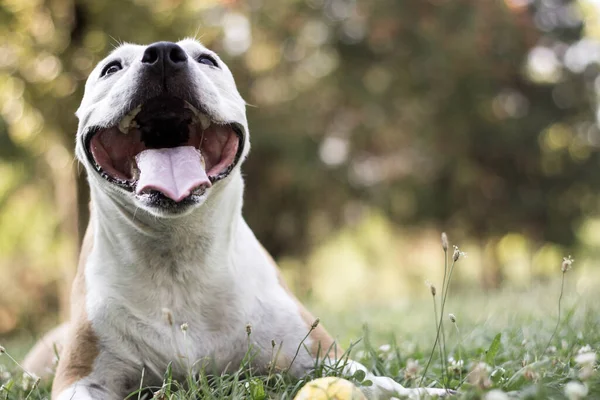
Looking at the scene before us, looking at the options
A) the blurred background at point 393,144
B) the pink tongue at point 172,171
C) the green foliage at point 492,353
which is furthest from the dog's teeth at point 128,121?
the blurred background at point 393,144

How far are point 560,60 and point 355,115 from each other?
201 inches

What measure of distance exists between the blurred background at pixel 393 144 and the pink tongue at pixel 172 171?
7.20 metres

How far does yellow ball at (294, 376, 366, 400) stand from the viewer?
6.53 feet

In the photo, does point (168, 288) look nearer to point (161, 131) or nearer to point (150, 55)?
point (161, 131)

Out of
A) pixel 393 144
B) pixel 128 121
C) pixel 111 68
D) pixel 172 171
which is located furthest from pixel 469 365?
pixel 393 144

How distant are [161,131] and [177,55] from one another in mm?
361

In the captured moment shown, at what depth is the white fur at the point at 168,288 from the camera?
273cm

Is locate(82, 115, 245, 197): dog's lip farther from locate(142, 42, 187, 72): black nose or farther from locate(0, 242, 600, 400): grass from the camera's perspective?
locate(0, 242, 600, 400): grass

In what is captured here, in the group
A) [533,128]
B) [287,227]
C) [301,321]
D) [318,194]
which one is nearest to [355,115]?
[318,194]

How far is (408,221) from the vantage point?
51.7 feet

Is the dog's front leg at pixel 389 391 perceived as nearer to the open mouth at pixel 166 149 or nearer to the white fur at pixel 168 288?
the white fur at pixel 168 288

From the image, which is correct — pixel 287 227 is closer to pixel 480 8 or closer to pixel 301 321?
pixel 480 8

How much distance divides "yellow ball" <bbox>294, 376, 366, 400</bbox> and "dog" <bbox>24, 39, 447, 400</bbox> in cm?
56

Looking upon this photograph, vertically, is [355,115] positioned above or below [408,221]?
above
